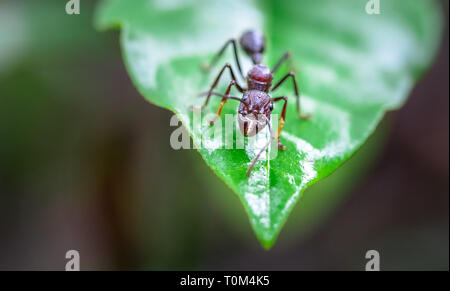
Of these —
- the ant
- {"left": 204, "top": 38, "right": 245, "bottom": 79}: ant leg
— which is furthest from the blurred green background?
the ant

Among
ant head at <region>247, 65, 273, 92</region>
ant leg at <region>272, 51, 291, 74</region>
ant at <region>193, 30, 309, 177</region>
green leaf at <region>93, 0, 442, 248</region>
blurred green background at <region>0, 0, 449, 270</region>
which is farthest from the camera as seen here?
blurred green background at <region>0, 0, 449, 270</region>

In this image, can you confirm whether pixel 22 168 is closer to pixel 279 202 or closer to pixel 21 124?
pixel 21 124

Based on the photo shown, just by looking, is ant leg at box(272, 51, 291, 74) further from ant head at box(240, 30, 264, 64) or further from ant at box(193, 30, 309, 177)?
ant head at box(240, 30, 264, 64)

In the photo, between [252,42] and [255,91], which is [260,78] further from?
[252,42]

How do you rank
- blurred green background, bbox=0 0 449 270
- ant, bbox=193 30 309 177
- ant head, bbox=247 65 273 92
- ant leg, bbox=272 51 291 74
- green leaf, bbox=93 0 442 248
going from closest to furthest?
green leaf, bbox=93 0 442 248
ant, bbox=193 30 309 177
ant head, bbox=247 65 273 92
ant leg, bbox=272 51 291 74
blurred green background, bbox=0 0 449 270

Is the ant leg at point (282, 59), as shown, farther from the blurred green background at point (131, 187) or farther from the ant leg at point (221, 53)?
the blurred green background at point (131, 187)
